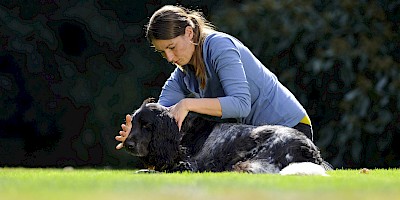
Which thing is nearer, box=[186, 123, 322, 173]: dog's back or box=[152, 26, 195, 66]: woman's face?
box=[186, 123, 322, 173]: dog's back

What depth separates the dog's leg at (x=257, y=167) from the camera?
620 centimetres

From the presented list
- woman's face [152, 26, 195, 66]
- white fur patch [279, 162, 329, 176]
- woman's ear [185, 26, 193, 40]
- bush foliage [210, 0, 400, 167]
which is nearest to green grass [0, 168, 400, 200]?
white fur patch [279, 162, 329, 176]

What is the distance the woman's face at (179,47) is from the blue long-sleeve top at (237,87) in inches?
4.6

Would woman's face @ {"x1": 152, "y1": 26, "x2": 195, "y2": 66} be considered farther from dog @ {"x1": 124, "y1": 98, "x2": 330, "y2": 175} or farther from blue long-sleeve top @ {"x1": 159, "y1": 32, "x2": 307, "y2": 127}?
dog @ {"x1": 124, "y1": 98, "x2": 330, "y2": 175}

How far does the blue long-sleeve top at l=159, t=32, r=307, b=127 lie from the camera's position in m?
6.60

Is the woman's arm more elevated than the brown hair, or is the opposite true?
the brown hair

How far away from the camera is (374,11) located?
368 inches

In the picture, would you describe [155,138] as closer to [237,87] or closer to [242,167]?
[242,167]

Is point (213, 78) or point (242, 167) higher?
point (213, 78)

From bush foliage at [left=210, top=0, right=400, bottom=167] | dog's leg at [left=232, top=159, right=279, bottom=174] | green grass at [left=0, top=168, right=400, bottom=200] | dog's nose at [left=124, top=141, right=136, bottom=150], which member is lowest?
bush foliage at [left=210, top=0, right=400, bottom=167]

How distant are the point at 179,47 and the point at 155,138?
2.32ft

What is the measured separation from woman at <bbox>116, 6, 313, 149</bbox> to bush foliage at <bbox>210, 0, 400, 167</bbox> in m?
2.22

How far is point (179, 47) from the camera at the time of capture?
6652 millimetres

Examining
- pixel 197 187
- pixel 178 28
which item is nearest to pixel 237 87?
pixel 178 28
